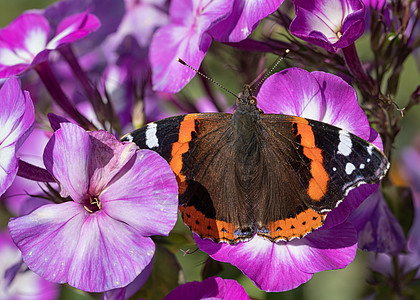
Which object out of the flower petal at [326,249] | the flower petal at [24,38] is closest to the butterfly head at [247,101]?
the flower petal at [326,249]

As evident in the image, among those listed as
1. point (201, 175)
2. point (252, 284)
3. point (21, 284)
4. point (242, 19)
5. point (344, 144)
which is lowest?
point (21, 284)

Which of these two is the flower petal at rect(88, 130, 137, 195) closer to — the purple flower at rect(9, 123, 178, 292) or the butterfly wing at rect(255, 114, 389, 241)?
the purple flower at rect(9, 123, 178, 292)

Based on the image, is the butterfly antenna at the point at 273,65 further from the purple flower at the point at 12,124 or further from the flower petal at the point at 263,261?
the purple flower at the point at 12,124

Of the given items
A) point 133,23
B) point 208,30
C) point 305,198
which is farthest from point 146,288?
point 133,23

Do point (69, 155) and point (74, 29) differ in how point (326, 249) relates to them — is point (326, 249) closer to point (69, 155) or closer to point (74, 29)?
point (69, 155)

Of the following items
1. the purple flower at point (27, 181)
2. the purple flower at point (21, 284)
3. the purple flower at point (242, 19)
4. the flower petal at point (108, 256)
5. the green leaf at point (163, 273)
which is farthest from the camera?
the purple flower at point (21, 284)

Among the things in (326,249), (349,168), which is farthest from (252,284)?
(349,168)
